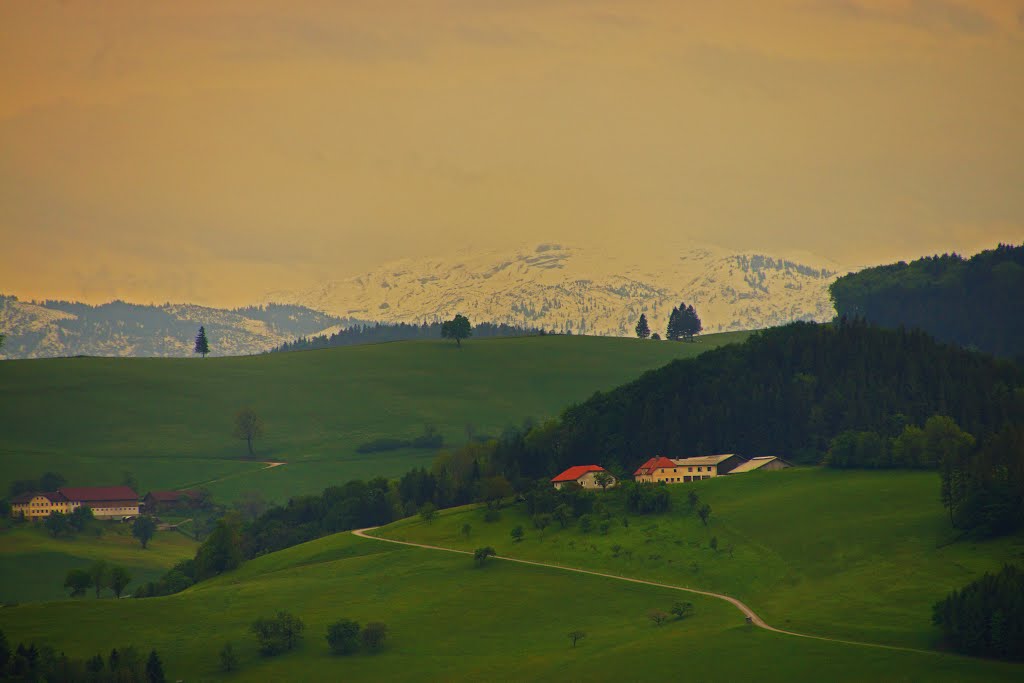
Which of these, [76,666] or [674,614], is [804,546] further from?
[76,666]

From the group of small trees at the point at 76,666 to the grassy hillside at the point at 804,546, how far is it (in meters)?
47.9

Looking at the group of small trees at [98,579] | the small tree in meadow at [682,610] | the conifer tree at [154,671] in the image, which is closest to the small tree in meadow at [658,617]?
the small tree in meadow at [682,610]

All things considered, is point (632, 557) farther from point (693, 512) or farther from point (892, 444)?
point (892, 444)

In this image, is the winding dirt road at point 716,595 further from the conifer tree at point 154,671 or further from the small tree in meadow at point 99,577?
the conifer tree at point 154,671

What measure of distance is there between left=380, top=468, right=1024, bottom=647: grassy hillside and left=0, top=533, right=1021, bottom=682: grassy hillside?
18.5 ft

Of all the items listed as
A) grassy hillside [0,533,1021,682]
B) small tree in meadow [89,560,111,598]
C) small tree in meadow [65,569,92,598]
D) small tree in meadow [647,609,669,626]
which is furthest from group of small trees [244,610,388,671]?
small tree in meadow [65,569,92,598]

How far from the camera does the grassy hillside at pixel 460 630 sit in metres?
128

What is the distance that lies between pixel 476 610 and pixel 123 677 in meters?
37.1

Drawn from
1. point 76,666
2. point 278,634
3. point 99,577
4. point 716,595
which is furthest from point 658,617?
point 99,577

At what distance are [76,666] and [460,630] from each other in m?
37.5

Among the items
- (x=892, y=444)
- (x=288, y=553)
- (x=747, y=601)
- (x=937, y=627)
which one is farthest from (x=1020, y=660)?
(x=288, y=553)

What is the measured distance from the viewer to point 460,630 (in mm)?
151875

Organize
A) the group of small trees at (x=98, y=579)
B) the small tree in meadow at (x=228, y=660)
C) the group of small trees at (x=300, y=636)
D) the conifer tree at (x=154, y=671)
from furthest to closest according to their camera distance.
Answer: the group of small trees at (x=98, y=579) → the group of small trees at (x=300, y=636) → the small tree in meadow at (x=228, y=660) → the conifer tree at (x=154, y=671)

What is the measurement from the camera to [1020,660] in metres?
125
